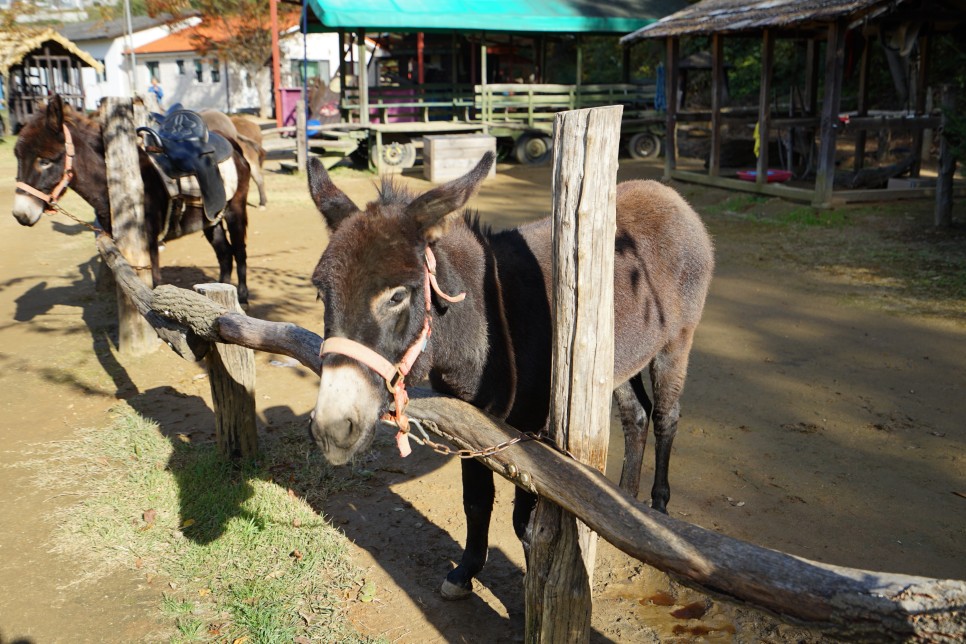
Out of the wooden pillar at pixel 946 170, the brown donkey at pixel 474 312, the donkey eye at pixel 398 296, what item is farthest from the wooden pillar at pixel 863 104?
the donkey eye at pixel 398 296

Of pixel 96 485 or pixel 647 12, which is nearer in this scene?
pixel 96 485

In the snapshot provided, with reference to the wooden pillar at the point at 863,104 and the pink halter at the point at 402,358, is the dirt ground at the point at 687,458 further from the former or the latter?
the wooden pillar at the point at 863,104

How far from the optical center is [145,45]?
46.4 metres

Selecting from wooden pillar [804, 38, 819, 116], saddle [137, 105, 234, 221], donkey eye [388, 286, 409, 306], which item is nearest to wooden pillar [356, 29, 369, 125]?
wooden pillar [804, 38, 819, 116]

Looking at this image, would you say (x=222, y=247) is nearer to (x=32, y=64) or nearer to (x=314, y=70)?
(x=32, y=64)

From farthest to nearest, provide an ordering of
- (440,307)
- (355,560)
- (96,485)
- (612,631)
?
(96,485) → (355,560) → (612,631) → (440,307)

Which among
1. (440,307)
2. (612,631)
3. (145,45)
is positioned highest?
(145,45)

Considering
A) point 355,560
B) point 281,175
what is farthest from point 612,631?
point 281,175

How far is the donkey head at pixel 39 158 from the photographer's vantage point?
6359 millimetres

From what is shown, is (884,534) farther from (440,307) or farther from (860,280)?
(860,280)

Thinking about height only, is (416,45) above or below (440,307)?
above

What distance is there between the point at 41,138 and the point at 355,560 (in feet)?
16.6

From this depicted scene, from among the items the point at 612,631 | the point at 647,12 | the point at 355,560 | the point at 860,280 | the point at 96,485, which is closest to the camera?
the point at 612,631

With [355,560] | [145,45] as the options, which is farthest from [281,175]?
[145,45]
